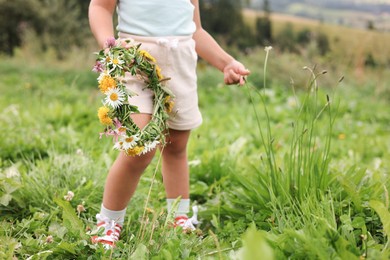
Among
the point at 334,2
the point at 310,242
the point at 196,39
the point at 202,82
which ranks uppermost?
the point at 196,39

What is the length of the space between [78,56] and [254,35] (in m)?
5.10

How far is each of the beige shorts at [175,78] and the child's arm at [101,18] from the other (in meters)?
0.09

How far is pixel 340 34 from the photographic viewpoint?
965cm

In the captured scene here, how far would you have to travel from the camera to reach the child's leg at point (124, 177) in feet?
6.65

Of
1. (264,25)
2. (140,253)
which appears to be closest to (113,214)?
(140,253)

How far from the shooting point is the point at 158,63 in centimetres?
204

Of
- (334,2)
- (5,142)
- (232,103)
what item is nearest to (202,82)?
(232,103)

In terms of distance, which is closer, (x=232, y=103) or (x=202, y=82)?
(x=232, y=103)

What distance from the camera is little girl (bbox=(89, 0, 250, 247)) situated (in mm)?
1993

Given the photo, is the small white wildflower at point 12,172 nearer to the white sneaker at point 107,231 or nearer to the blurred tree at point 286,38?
the white sneaker at point 107,231

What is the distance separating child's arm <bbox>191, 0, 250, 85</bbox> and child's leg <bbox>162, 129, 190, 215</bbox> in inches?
12.8

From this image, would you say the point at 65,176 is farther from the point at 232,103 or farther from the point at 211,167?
the point at 232,103

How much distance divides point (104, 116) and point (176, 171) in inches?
25.4

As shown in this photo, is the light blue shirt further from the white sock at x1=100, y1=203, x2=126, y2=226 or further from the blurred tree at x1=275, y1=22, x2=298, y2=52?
the blurred tree at x1=275, y1=22, x2=298, y2=52
